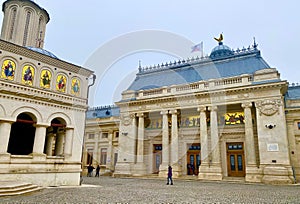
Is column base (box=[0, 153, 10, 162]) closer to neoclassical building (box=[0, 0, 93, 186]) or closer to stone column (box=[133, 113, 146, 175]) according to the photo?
neoclassical building (box=[0, 0, 93, 186])

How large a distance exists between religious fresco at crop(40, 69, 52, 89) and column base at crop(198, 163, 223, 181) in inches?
667

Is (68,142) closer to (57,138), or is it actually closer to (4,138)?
(57,138)

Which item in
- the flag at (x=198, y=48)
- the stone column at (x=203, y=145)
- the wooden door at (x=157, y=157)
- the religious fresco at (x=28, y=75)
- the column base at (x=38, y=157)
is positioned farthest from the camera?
the flag at (x=198, y=48)

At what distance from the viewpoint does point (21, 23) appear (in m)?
32.3

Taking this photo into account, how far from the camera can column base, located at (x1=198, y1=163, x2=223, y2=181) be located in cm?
2303

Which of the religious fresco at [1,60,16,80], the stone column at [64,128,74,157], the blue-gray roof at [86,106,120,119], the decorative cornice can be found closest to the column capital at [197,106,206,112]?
the decorative cornice

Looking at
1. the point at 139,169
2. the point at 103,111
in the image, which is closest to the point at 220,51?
the point at 139,169

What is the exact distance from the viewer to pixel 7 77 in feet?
44.5

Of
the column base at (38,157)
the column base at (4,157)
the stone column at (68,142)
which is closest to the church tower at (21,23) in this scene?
the stone column at (68,142)

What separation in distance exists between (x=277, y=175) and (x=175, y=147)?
10455 millimetres

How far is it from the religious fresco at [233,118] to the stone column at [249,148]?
2.29m

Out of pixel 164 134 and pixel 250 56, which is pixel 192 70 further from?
→ pixel 164 134

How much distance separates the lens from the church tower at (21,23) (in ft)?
105

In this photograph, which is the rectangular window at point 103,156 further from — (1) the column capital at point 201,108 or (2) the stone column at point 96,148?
(1) the column capital at point 201,108
